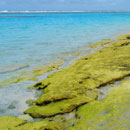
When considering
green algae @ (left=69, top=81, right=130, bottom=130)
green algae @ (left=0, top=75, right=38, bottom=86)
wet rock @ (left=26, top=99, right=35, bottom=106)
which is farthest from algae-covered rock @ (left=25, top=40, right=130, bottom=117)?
green algae @ (left=0, top=75, right=38, bottom=86)

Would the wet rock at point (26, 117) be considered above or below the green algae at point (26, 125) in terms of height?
below

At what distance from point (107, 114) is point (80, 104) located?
0.71 meters

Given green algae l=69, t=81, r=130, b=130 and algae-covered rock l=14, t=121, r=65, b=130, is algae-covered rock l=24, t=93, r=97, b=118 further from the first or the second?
algae-covered rock l=14, t=121, r=65, b=130

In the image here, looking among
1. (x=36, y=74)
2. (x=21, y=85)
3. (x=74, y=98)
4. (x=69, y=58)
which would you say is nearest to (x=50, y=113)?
(x=74, y=98)

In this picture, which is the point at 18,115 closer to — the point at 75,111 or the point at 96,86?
the point at 75,111

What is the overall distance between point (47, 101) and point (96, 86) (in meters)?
1.50

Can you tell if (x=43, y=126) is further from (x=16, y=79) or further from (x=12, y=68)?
(x=12, y=68)

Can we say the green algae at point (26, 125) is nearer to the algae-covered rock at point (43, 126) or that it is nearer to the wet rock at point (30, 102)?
the algae-covered rock at point (43, 126)

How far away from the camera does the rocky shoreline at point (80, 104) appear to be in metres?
3.74

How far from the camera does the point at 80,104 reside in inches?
176

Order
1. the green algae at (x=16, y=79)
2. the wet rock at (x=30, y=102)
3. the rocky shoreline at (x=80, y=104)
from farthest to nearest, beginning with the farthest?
the green algae at (x=16, y=79) → the wet rock at (x=30, y=102) → the rocky shoreline at (x=80, y=104)

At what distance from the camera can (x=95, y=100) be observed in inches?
184

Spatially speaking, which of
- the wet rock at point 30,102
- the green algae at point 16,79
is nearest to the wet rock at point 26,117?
the wet rock at point 30,102

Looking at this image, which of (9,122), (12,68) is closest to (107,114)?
(9,122)
